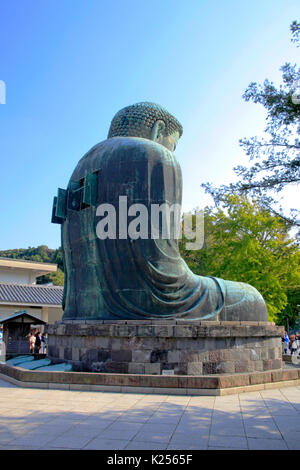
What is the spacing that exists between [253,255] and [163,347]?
37.3 ft

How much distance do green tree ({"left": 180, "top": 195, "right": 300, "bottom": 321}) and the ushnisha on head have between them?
734cm

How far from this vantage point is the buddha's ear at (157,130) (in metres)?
10.9

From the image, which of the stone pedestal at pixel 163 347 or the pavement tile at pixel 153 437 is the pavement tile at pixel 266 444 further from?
the stone pedestal at pixel 163 347

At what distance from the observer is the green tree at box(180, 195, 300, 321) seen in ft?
59.5

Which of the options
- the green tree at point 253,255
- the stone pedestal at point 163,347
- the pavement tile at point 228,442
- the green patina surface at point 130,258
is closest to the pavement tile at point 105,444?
the pavement tile at point 228,442

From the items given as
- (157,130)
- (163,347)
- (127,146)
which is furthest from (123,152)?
(163,347)

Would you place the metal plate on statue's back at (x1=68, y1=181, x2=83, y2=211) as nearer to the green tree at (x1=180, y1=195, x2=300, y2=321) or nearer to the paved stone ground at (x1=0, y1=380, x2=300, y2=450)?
the paved stone ground at (x1=0, y1=380, x2=300, y2=450)

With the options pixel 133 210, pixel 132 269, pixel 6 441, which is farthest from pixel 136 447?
pixel 133 210

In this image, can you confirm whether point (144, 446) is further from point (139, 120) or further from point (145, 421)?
point (139, 120)

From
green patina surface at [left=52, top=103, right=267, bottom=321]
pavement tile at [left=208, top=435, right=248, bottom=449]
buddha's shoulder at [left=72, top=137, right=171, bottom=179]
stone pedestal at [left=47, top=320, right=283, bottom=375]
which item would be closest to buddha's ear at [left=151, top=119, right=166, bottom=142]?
green patina surface at [left=52, top=103, right=267, bottom=321]

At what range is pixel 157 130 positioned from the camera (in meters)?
11.0

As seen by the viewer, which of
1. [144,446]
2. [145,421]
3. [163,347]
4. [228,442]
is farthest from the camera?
[163,347]
